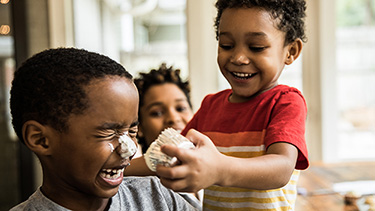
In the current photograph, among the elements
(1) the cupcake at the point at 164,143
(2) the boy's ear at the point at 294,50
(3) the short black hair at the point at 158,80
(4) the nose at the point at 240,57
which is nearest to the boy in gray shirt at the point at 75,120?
(1) the cupcake at the point at 164,143

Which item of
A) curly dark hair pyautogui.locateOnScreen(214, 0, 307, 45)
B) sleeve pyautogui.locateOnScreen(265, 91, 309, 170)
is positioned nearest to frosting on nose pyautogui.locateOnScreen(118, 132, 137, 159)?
sleeve pyautogui.locateOnScreen(265, 91, 309, 170)

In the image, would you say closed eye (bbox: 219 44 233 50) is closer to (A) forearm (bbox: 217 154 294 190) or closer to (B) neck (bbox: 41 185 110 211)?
(A) forearm (bbox: 217 154 294 190)

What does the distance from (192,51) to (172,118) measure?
1439 mm

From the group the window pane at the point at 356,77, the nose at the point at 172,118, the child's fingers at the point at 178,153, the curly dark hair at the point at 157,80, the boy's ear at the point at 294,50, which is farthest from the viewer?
the window pane at the point at 356,77

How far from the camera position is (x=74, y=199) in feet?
2.65

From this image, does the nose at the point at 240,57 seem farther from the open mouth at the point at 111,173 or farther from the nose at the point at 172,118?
the nose at the point at 172,118

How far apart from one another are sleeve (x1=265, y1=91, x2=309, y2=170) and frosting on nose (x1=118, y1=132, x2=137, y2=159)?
0.26 meters

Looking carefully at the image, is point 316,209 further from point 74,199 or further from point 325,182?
point 74,199

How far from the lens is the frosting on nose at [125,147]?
0.72 metres

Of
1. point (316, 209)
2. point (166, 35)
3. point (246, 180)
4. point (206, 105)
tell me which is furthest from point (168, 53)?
point (246, 180)

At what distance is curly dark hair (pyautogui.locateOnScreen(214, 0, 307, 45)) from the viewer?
904 millimetres

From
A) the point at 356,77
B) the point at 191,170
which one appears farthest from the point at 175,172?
the point at 356,77

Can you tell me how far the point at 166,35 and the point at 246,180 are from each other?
2578 mm

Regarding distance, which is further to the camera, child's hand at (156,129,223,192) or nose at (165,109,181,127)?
nose at (165,109,181,127)
